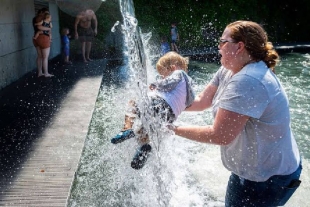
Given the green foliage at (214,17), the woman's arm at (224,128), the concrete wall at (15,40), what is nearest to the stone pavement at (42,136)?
the concrete wall at (15,40)

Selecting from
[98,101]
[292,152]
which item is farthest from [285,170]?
[98,101]

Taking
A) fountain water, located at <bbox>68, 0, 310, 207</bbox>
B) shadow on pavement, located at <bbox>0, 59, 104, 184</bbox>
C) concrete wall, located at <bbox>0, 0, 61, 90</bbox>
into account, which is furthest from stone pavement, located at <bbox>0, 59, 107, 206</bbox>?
concrete wall, located at <bbox>0, 0, 61, 90</bbox>

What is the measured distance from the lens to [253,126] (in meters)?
1.85

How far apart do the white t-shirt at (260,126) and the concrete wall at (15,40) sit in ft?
23.7

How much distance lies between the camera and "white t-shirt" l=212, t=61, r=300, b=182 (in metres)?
1.76

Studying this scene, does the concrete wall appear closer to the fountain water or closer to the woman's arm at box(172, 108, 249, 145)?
the fountain water

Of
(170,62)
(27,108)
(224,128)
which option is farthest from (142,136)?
(27,108)

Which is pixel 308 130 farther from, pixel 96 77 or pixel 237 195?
pixel 96 77

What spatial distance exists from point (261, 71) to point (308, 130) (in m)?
4.63

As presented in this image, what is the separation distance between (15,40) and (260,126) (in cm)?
884

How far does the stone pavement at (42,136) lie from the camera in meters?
3.26

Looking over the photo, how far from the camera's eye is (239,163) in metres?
1.93

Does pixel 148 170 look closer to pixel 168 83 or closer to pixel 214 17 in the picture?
pixel 168 83

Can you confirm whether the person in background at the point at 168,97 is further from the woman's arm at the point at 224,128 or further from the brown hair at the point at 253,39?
the brown hair at the point at 253,39
